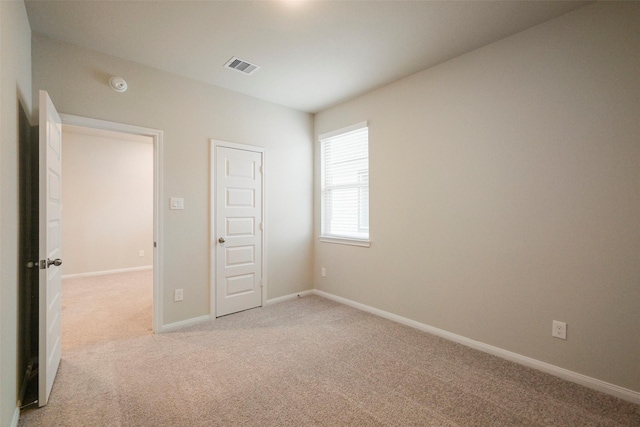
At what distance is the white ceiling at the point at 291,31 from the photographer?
210cm

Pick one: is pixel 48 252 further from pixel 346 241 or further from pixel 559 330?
pixel 559 330

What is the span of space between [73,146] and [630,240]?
7.65 meters

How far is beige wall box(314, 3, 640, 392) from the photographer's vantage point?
1.97 metres

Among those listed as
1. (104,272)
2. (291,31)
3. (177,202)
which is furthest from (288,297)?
(104,272)

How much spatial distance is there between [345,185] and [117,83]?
2.68m

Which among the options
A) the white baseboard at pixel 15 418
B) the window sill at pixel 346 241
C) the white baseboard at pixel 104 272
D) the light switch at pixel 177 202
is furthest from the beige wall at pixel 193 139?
the white baseboard at pixel 104 272

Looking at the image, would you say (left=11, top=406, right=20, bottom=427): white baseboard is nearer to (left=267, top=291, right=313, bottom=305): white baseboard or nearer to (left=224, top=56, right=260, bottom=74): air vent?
(left=267, top=291, right=313, bottom=305): white baseboard

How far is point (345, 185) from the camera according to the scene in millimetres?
3951

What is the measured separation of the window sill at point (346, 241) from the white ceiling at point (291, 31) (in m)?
1.91

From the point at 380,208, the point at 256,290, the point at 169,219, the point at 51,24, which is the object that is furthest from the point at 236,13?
the point at 256,290

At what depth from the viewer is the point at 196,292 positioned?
129 inches

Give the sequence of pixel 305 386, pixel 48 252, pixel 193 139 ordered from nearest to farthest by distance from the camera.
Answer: pixel 48 252
pixel 305 386
pixel 193 139

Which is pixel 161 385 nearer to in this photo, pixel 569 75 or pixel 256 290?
pixel 256 290

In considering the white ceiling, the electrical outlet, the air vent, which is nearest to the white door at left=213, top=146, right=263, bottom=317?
the air vent
